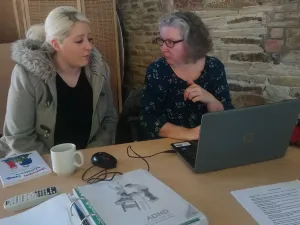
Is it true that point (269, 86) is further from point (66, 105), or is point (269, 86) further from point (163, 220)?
point (163, 220)

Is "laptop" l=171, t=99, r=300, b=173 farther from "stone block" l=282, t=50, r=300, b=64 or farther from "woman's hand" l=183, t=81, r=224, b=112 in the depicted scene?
"stone block" l=282, t=50, r=300, b=64

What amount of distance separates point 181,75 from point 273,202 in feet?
3.06

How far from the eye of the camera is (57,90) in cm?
161

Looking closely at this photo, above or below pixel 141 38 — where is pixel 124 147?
below

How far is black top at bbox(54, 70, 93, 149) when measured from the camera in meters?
1.64

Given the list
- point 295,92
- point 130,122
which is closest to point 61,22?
point 130,122

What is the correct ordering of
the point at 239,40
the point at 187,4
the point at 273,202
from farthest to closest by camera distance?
1. the point at 187,4
2. the point at 239,40
3. the point at 273,202

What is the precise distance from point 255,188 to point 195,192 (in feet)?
0.64

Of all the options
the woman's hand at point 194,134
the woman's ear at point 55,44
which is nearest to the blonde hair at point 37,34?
the woman's ear at point 55,44

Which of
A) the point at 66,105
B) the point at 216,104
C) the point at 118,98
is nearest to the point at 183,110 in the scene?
the point at 216,104

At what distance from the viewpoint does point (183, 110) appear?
171cm

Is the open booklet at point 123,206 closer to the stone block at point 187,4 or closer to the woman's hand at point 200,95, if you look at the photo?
the woman's hand at point 200,95

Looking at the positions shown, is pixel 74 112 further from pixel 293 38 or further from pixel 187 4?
pixel 187 4

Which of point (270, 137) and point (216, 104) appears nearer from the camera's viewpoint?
point (270, 137)
